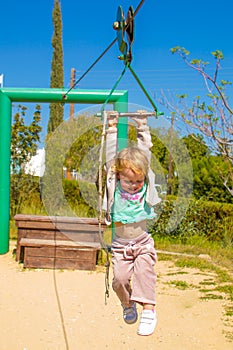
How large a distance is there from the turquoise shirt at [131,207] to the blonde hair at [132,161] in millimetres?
104

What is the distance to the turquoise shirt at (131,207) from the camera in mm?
2369

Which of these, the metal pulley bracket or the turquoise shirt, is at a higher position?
the metal pulley bracket

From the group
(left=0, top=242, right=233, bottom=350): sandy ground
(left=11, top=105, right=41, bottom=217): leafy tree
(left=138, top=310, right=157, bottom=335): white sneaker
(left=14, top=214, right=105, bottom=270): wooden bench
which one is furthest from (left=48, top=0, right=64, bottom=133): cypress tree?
(left=138, top=310, right=157, bottom=335): white sneaker

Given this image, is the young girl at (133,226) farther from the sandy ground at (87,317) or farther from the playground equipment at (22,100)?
the playground equipment at (22,100)

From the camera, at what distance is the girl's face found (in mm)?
2312

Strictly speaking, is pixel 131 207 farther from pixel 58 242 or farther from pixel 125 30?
pixel 58 242

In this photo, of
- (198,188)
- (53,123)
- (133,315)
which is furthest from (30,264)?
(53,123)

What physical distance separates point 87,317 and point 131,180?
2439 mm

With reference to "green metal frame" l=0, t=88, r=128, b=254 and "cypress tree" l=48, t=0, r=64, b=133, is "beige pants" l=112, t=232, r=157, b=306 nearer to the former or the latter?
"green metal frame" l=0, t=88, r=128, b=254

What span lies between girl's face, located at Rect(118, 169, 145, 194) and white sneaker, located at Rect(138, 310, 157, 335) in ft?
1.85

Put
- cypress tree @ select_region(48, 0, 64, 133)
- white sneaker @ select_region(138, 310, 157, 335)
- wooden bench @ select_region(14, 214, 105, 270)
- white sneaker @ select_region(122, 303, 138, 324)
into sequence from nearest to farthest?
white sneaker @ select_region(138, 310, 157, 335), white sneaker @ select_region(122, 303, 138, 324), wooden bench @ select_region(14, 214, 105, 270), cypress tree @ select_region(48, 0, 64, 133)

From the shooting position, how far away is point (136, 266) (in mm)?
2389

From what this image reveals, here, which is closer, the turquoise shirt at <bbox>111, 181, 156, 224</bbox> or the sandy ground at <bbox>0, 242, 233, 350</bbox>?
the turquoise shirt at <bbox>111, 181, 156, 224</bbox>

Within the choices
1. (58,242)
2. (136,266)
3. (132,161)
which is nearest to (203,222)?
(58,242)
